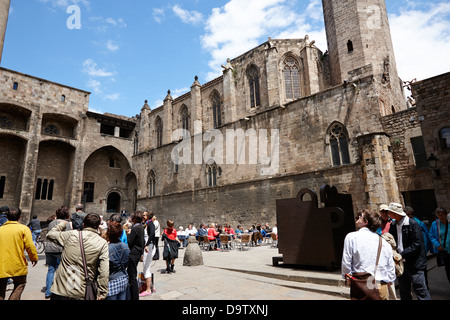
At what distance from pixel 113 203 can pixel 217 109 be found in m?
15.7

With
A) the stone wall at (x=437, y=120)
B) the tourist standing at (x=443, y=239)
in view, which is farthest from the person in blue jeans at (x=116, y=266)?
the stone wall at (x=437, y=120)

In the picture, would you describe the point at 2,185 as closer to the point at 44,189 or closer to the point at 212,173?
the point at 44,189

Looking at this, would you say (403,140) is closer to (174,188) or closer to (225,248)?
(225,248)

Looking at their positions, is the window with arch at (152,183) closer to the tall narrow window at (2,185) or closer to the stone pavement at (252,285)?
the tall narrow window at (2,185)

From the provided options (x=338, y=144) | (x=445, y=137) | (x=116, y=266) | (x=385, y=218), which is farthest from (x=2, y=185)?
(x=445, y=137)

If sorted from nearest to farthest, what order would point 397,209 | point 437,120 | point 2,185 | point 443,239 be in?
point 397,209 → point 443,239 → point 437,120 → point 2,185

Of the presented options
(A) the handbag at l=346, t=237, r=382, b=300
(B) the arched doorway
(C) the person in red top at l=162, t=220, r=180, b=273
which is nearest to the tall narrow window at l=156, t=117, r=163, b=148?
(B) the arched doorway

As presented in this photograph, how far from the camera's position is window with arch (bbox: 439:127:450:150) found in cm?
1135

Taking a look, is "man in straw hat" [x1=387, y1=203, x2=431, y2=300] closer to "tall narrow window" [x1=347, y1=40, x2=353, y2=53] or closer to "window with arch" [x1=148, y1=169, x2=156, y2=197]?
"tall narrow window" [x1=347, y1=40, x2=353, y2=53]

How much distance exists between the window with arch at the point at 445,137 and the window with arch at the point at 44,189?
28872 mm

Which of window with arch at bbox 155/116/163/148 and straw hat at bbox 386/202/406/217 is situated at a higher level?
window with arch at bbox 155/116/163/148

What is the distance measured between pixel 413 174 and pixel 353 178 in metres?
2.56

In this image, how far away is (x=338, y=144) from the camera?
47.4 ft

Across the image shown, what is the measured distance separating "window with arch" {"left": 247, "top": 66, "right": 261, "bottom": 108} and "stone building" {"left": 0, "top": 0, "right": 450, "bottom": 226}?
0.36 ft
